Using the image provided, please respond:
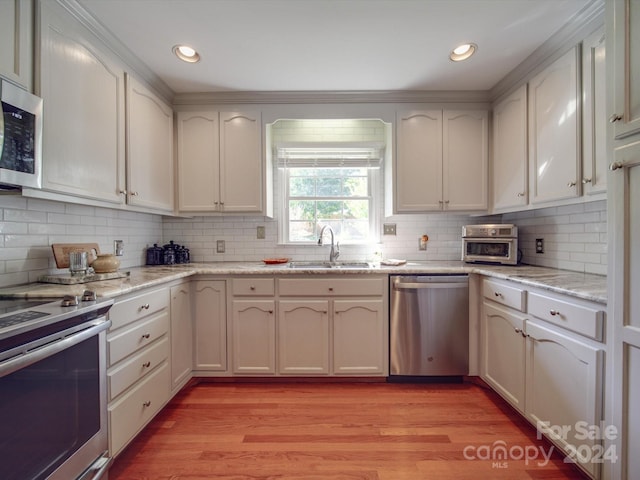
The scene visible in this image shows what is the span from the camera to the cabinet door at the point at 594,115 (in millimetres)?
1469

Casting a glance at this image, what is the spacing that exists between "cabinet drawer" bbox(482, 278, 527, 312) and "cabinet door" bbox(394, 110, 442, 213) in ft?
2.58

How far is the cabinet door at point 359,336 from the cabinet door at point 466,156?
1207mm

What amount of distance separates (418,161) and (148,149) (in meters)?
2.24

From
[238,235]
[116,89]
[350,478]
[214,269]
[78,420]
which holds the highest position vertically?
[116,89]

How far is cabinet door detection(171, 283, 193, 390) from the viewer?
6.31ft

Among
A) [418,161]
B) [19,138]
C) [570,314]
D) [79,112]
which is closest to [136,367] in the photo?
[19,138]

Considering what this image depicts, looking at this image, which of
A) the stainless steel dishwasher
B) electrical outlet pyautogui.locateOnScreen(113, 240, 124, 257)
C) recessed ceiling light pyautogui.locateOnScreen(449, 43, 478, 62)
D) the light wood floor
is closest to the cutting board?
electrical outlet pyautogui.locateOnScreen(113, 240, 124, 257)

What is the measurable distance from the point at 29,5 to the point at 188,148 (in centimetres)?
123

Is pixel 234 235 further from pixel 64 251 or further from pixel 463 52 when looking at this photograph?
pixel 463 52

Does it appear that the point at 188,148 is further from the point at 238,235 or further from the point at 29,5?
the point at 29,5

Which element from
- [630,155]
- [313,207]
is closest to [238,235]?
[313,207]

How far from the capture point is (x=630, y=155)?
3.25 ft

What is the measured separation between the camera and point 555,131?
1.76 meters

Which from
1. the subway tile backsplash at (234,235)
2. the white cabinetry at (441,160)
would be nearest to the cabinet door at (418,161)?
the white cabinetry at (441,160)
